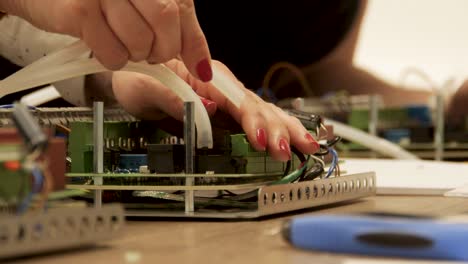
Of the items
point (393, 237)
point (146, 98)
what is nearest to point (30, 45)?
point (146, 98)

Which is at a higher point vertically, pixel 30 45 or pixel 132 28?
pixel 30 45

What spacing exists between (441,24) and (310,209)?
2.98 meters

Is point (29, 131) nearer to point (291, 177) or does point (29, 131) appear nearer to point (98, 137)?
point (98, 137)

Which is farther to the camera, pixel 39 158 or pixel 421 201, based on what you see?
pixel 421 201

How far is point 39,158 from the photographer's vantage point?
1.51ft

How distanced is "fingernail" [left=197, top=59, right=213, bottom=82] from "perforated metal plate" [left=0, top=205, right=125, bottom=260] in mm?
250

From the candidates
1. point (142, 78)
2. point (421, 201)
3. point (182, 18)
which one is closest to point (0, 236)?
point (182, 18)

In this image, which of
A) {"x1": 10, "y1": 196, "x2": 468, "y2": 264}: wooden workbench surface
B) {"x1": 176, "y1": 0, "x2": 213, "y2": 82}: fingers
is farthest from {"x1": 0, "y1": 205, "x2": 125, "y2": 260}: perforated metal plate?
{"x1": 176, "y1": 0, "x2": 213, "y2": 82}: fingers

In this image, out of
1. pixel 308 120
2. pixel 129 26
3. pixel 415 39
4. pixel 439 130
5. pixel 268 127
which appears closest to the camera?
pixel 129 26

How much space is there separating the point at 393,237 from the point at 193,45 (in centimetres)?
30

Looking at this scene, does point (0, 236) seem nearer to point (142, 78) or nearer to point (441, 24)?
point (142, 78)

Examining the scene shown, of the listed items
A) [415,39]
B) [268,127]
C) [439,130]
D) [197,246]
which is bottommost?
[197,246]

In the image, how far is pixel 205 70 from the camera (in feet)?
2.38

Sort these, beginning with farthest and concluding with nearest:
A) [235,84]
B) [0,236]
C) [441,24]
Answer: [441,24], [235,84], [0,236]
